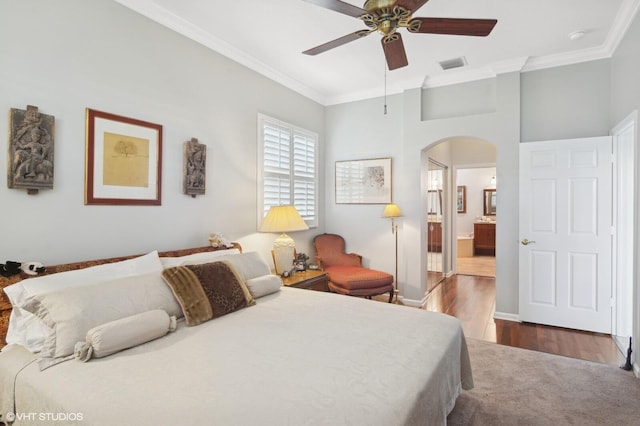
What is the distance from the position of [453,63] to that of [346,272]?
2.81 metres

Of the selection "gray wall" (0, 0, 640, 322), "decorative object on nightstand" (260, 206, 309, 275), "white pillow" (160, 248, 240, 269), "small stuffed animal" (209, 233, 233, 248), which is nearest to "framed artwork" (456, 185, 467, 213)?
"gray wall" (0, 0, 640, 322)

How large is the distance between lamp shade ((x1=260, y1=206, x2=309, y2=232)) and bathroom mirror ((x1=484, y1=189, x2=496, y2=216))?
8134mm

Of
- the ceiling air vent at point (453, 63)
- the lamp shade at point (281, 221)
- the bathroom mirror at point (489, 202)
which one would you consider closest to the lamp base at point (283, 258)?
the lamp shade at point (281, 221)

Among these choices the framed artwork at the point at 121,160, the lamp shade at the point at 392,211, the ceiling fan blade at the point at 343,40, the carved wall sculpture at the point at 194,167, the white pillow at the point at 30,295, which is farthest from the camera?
the lamp shade at the point at 392,211

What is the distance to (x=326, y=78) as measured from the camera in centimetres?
430

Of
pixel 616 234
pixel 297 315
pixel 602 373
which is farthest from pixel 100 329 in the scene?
pixel 616 234

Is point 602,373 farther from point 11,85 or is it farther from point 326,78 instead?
A: point 11,85

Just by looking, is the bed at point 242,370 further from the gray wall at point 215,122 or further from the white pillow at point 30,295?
the gray wall at point 215,122

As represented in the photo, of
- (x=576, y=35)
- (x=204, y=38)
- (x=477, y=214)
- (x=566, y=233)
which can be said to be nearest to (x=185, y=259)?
(x=204, y=38)

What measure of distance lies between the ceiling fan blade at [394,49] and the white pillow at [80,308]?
→ 2174mm

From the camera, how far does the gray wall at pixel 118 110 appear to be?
2.03 meters

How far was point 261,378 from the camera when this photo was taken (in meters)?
1.35

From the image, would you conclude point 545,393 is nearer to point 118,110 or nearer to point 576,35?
point 576,35

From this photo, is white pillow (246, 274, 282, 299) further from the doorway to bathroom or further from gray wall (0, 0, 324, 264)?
the doorway to bathroom
